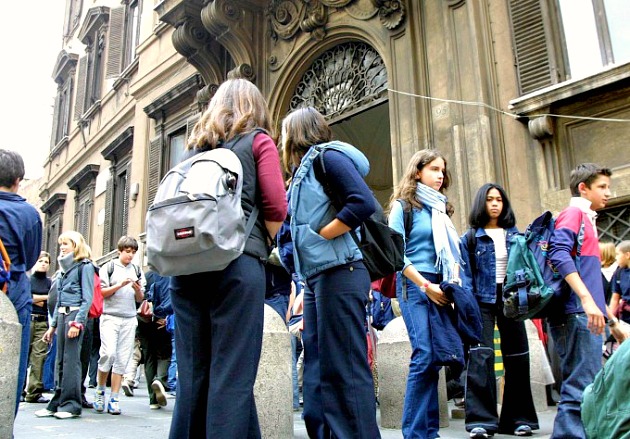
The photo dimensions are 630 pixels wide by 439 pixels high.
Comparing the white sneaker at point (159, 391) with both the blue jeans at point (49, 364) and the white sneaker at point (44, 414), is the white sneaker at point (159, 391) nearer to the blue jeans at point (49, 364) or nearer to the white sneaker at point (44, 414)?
the white sneaker at point (44, 414)

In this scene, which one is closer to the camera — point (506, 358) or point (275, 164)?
point (275, 164)

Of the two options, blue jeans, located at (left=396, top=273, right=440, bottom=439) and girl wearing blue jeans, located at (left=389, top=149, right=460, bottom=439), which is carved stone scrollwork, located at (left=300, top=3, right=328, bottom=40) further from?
blue jeans, located at (left=396, top=273, right=440, bottom=439)

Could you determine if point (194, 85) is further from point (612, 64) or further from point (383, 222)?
point (383, 222)

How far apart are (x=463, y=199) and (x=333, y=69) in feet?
13.4

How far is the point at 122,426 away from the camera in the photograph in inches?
209

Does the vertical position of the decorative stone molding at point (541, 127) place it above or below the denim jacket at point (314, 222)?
above

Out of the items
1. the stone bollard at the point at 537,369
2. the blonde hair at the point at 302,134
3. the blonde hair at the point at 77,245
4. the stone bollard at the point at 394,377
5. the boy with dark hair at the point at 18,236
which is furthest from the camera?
the blonde hair at the point at 77,245

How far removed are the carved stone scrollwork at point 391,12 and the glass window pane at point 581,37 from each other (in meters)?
2.40

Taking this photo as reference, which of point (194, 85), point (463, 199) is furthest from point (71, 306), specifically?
point (194, 85)

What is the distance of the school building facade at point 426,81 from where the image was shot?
7698 millimetres

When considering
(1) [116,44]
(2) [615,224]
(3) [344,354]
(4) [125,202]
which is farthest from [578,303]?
(1) [116,44]

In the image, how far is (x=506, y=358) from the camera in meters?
4.46

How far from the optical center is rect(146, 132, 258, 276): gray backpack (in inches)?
96.0

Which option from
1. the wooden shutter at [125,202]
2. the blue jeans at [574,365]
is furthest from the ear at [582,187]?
the wooden shutter at [125,202]
